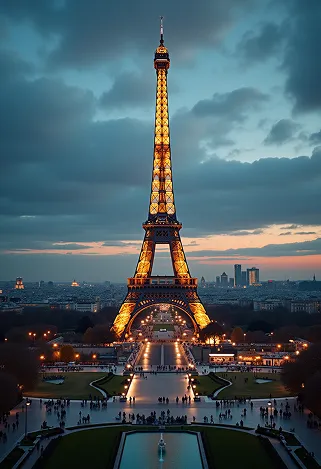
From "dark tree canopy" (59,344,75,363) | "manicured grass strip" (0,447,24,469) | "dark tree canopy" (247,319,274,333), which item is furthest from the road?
"manicured grass strip" (0,447,24,469)

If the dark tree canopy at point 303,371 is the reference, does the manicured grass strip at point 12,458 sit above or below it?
below

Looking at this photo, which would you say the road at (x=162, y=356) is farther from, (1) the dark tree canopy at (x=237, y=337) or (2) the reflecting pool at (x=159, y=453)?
(2) the reflecting pool at (x=159, y=453)

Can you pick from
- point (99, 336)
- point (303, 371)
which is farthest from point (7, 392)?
point (99, 336)

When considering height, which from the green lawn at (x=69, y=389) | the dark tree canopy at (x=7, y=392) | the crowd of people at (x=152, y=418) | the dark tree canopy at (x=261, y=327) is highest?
the dark tree canopy at (x=261, y=327)

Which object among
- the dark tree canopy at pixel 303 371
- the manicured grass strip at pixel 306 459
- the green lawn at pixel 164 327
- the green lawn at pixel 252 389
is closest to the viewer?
the manicured grass strip at pixel 306 459

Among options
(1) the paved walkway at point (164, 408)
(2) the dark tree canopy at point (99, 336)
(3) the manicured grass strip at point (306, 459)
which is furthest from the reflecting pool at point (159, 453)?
(2) the dark tree canopy at point (99, 336)

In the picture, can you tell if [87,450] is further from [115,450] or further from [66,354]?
[66,354]
